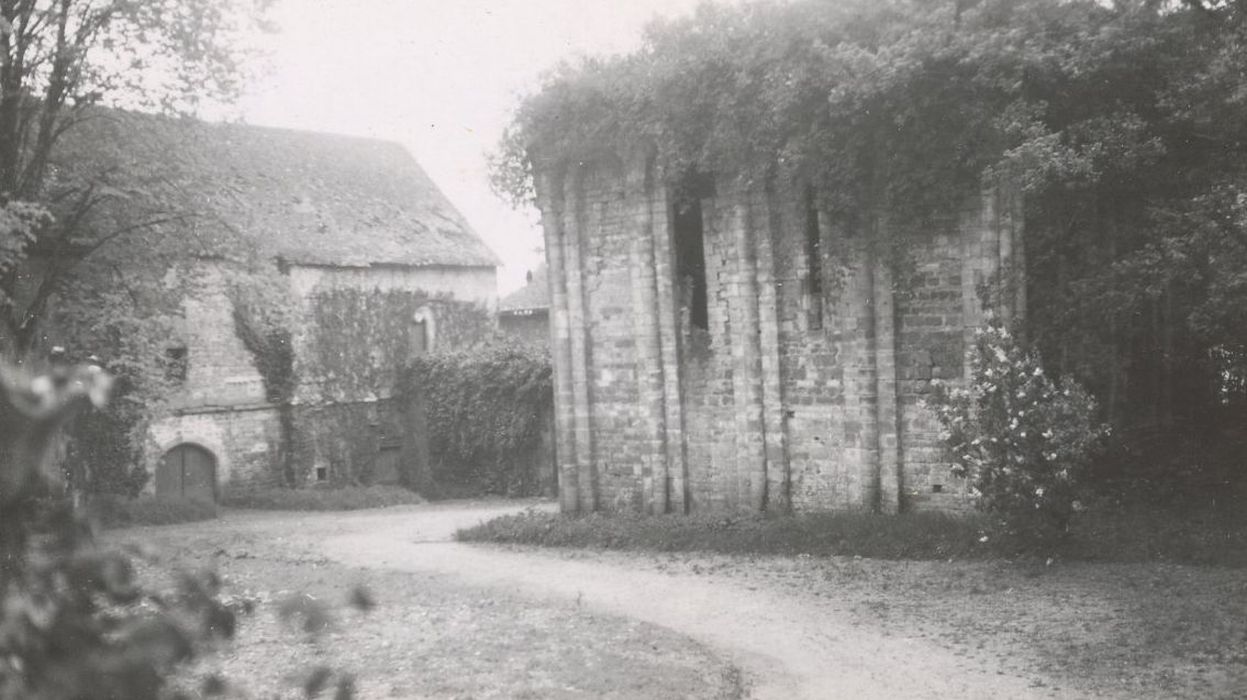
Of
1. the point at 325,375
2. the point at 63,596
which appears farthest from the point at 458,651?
the point at 325,375

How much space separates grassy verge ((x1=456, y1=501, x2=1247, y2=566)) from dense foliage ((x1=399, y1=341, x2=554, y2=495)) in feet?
22.0

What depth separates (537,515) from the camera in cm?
1619

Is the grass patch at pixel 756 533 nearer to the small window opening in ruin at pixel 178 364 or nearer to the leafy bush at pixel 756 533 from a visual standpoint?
the leafy bush at pixel 756 533

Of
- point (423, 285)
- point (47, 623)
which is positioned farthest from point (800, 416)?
point (423, 285)

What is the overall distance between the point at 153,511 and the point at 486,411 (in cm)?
782

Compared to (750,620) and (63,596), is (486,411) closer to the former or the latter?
(750,620)

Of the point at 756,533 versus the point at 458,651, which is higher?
the point at 756,533

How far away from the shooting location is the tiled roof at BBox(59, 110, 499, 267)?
24938 millimetres

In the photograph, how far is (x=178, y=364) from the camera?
75.3 ft

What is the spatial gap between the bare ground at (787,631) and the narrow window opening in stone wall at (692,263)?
413 cm

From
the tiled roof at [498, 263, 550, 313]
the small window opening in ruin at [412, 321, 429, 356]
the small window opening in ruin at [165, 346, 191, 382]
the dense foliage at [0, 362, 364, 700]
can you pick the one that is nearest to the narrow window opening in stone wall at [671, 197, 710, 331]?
the dense foliage at [0, 362, 364, 700]

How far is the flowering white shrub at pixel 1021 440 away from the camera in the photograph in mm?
10664

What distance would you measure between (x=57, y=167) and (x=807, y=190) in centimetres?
1239

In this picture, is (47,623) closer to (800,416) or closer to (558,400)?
(800,416)
